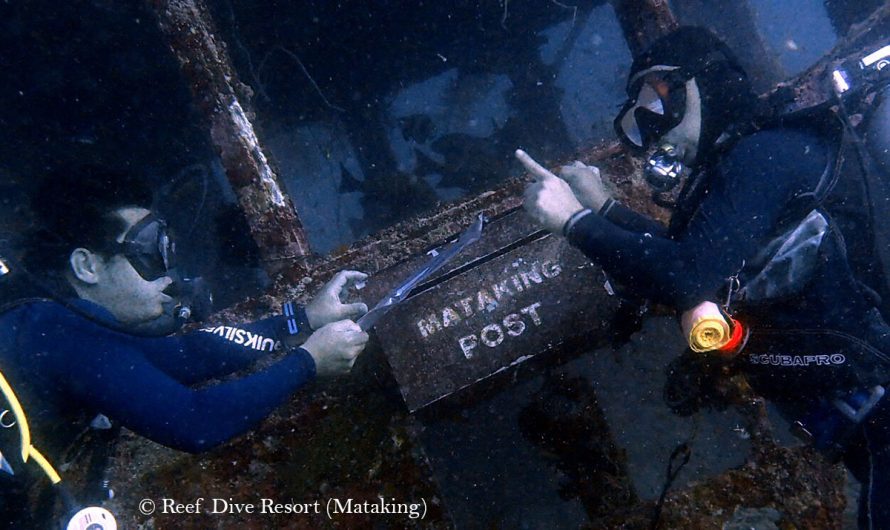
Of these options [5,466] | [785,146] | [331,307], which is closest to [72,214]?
[5,466]

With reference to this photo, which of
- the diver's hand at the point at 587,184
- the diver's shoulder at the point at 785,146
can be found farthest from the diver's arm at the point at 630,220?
the diver's shoulder at the point at 785,146

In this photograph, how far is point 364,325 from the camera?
9.38 ft

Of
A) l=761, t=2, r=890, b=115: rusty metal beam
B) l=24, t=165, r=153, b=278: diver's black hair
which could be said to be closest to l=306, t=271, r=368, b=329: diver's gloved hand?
l=24, t=165, r=153, b=278: diver's black hair

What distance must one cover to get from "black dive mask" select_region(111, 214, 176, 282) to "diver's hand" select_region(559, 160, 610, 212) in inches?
94.9

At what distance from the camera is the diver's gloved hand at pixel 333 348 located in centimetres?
259

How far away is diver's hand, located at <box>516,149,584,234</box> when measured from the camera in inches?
103

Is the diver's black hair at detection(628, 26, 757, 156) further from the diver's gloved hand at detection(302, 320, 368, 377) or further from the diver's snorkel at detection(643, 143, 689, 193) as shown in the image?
the diver's gloved hand at detection(302, 320, 368, 377)

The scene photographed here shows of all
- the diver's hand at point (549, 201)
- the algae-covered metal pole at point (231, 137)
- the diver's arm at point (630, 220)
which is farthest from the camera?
the algae-covered metal pole at point (231, 137)

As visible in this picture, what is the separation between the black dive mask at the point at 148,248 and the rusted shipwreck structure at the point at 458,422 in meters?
0.72

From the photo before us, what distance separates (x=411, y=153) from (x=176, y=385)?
4.12 meters

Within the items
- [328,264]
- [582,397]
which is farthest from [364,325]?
[582,397]

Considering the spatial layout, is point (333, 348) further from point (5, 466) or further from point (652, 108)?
point (652, 108)

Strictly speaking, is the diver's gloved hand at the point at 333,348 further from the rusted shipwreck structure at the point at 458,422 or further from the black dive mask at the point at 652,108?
the black dive mask at the point at 652,108

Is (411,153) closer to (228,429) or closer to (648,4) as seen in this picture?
(648,4)
